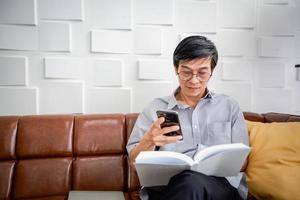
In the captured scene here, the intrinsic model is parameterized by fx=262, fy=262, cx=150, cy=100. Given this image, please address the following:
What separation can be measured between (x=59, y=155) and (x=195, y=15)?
1254mm

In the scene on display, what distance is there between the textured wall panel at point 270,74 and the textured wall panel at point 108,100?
3.16 ft

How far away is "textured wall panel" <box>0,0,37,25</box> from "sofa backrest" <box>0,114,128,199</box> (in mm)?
617

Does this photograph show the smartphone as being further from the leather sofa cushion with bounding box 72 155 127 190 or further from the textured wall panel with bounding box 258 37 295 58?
the textured wall panel with bounding box 258 37 295 58

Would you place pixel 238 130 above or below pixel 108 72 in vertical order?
below

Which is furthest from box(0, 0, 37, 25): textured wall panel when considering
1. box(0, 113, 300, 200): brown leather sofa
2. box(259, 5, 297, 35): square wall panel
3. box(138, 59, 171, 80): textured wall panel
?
Result: box(259, 5, 297, 35): square wall panel

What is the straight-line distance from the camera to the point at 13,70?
1646 mm

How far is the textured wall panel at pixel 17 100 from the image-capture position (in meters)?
1.65

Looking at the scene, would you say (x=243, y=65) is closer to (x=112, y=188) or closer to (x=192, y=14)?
(x=192, y=14)

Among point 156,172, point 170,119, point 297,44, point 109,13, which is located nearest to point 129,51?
point 109,13

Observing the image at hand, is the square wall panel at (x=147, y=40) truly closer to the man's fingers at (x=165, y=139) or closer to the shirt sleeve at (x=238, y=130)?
the shirt sleeve at (x=238, y=130)

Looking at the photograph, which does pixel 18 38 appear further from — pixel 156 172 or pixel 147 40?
pixel 156 172

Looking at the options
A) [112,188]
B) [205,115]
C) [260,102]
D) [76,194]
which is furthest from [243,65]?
[76,194]

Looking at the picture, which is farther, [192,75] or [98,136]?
[98,136]

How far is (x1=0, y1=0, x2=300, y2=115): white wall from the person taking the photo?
5.42 ft
